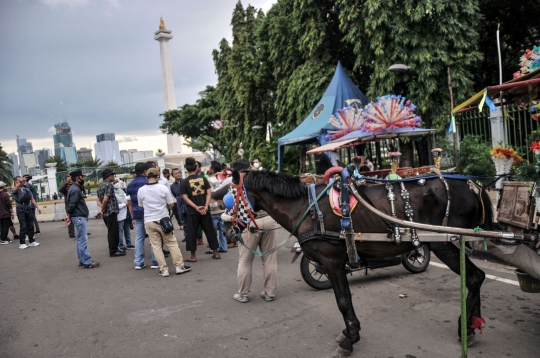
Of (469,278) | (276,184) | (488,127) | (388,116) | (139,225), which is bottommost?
(469,278)

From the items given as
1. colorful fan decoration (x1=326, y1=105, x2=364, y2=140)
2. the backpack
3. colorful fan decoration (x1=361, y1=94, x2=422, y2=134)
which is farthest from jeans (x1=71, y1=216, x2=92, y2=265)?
colorful fan decoration (x1=326, y1=105, x2=364, y2=140)

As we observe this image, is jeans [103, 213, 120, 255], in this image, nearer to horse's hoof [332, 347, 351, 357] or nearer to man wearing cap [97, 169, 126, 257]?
man wearing cap [97, 169, 126, 257]

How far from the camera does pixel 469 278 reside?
379cm

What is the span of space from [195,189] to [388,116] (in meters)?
4.57

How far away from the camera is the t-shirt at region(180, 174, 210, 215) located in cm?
754

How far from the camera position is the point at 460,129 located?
14.5 meters

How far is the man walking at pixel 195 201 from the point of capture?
7510 mm

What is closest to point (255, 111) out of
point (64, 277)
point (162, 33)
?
point (64, 277)

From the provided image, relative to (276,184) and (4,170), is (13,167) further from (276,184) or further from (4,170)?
(276,184)

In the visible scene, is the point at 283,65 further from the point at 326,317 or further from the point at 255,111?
the point at 326,317

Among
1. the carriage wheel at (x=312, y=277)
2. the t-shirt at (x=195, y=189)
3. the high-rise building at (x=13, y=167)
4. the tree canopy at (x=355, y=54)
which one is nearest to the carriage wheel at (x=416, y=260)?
the carriage wheel at (x=312, y=277)

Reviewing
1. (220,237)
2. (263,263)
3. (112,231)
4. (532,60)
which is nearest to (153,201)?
(220,237)

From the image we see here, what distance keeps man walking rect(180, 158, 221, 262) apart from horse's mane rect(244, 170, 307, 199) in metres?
3.31

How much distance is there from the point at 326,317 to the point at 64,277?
5265 millimetres
